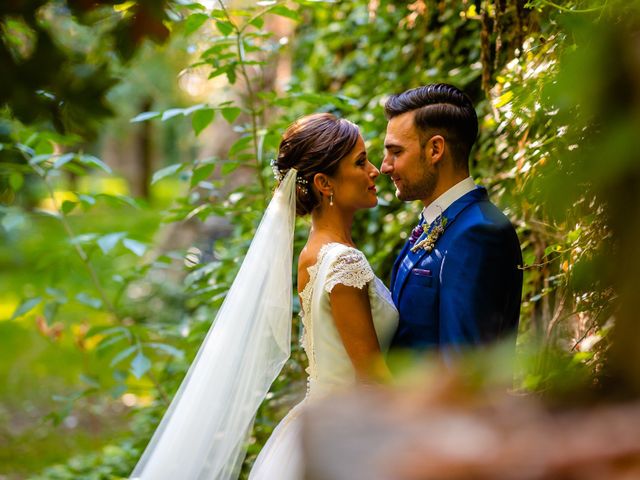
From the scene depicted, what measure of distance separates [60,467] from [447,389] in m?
5.65

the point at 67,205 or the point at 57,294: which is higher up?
the point at 67,205

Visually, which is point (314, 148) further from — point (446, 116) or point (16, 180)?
point (16, 180)

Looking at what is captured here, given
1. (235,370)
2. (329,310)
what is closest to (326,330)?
(329,310)

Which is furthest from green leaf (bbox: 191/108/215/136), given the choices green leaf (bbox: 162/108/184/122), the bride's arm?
the bride's arm

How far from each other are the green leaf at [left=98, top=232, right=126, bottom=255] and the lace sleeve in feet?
4.44

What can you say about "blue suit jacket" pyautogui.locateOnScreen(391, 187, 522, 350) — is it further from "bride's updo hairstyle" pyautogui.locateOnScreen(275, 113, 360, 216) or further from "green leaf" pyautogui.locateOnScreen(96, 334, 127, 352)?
"green leaf" pyautogui.locateOnScreen(96, 334, 127, 352)

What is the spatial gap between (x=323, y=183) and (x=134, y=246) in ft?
3.84

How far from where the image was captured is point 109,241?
3.66m

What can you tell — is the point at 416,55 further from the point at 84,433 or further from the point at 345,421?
the point at 84,433

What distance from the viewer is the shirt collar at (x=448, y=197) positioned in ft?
9.13

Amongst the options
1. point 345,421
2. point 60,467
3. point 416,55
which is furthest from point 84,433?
point 345,421

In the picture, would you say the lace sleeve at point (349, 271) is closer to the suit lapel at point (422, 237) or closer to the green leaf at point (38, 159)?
the suit lapel at point (422, 237)

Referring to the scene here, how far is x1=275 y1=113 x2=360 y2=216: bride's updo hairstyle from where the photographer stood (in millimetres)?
3029

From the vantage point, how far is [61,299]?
4.00m
